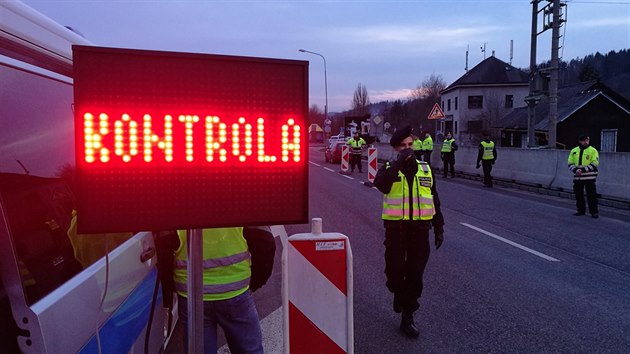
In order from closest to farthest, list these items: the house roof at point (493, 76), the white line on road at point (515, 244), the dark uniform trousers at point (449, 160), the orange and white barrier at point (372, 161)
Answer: the white line on road at point (515, 244) < the orange and white barrier at point (372, 161) < the dark uniform trousers at point (449, 160) < the house roof at point (493, 76)

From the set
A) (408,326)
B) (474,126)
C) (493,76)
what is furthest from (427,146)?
(493,76)

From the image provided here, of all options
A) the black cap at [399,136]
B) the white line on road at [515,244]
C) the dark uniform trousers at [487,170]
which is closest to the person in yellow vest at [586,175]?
the white line on road at [515,244]

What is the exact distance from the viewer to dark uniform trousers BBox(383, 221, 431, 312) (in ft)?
15.5

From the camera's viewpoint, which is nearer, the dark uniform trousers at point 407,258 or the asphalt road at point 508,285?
the asphalt road at point 508,285

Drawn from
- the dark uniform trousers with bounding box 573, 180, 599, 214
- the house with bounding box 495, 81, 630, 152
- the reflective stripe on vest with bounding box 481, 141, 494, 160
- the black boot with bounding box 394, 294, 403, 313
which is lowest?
the black boot with bounding box 394, 294, 403, 313

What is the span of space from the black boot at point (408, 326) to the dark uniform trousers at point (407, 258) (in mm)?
59

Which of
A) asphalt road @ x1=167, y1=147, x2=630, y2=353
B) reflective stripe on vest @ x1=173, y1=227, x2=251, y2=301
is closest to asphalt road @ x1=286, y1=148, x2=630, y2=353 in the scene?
asphalt road @ x1=167, y1=147, x2=630, y2=353

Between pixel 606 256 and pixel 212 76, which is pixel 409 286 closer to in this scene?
pixel 212 76

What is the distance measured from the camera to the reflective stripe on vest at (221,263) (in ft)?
8.66

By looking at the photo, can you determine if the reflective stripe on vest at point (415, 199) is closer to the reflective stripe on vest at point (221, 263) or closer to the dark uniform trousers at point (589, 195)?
the reflective stripe on vest at point (221, 263)

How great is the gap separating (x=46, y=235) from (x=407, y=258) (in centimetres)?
354

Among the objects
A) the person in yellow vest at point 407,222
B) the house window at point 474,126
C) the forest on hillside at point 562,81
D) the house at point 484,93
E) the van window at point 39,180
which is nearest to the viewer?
the van window at point 39,180

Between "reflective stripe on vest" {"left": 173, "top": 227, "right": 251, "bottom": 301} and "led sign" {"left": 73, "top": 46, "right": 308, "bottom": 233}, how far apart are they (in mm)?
751

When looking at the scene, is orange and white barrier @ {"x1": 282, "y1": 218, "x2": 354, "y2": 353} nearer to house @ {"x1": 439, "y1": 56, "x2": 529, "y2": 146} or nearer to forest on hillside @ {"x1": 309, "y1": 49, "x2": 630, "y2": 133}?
house @ {"x1": 439, "y1": 56, "x2": 529, "y2": 146}
